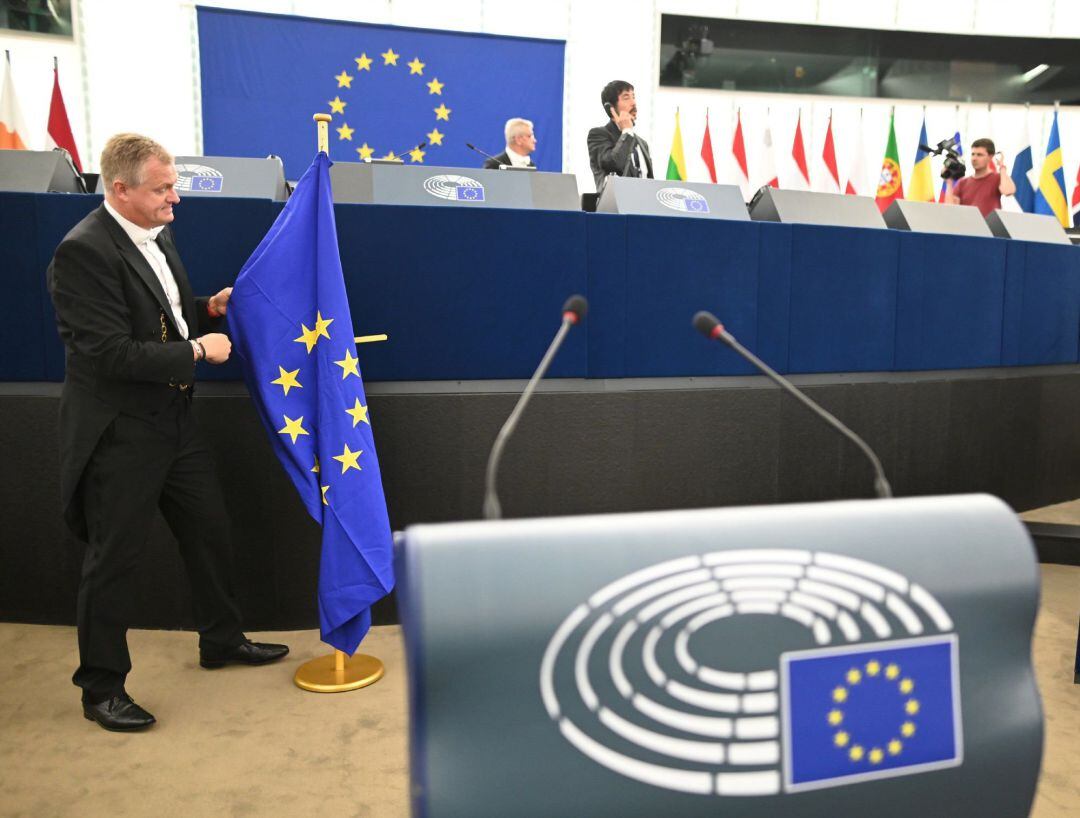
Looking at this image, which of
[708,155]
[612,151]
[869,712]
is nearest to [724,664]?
[869,712]

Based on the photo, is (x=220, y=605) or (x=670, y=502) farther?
(x=670, y=502)

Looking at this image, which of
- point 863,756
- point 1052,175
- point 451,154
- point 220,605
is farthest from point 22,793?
point 1052,175

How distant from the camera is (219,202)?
2.76 meters

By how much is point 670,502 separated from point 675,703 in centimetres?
232

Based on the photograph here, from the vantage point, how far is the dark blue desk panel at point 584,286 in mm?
2791

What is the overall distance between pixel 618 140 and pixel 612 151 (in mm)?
86

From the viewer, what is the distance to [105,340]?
2.14 meters

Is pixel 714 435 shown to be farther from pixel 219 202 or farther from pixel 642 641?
pixel 642 641

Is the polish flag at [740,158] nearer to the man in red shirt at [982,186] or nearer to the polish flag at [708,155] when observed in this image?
the polish flag at [708,155]

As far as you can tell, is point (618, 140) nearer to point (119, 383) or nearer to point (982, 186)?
point (982, 186)

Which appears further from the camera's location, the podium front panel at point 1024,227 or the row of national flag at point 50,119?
the row of national flag at point 50,119

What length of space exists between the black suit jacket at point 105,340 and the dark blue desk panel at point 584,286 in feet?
1.75

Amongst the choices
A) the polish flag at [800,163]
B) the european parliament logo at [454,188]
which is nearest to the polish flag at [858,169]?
Result: the polish flag at [800,163]

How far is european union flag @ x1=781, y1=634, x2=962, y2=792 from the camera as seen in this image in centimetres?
107
